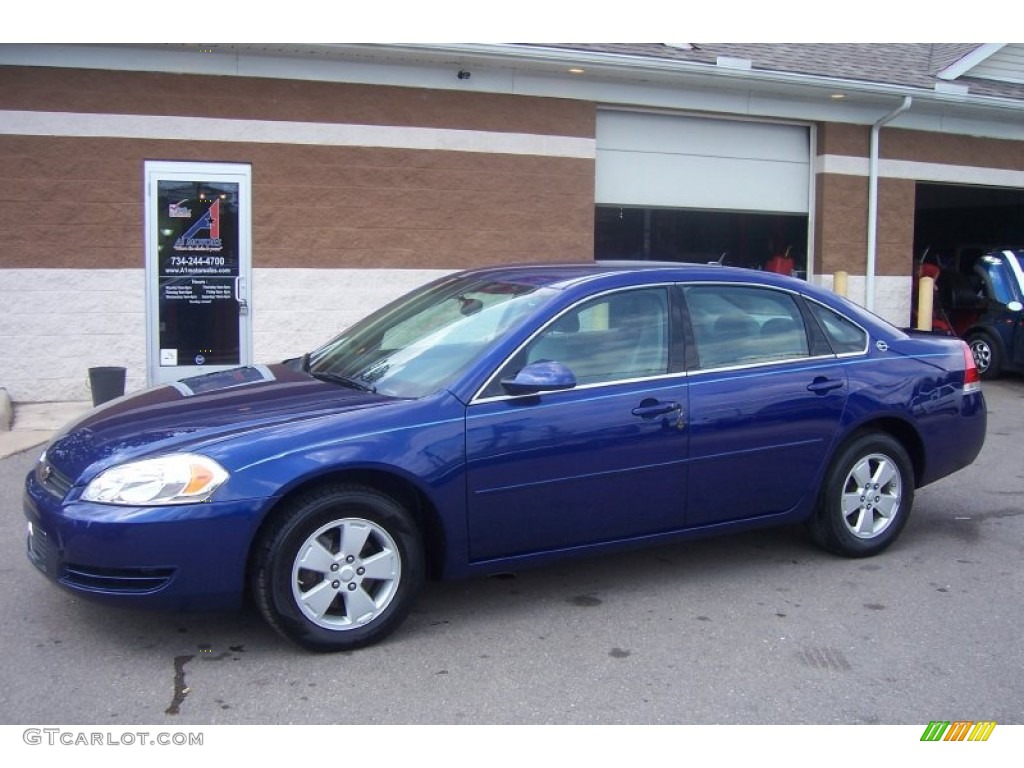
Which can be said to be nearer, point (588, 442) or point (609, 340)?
point (588, 442)

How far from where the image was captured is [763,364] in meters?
5.22

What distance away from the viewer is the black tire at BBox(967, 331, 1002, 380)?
12.9 meters

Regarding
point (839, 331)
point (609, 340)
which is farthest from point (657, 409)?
point (839, 331)

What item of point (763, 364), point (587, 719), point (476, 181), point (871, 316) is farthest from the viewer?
point (476, 181)

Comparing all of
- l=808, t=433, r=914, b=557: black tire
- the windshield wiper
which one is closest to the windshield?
the windshield wiper

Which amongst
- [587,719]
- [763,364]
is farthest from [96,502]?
[763,364]

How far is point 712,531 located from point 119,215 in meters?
7.15

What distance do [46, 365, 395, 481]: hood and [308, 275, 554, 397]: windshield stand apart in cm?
16

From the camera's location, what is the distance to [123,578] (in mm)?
3980

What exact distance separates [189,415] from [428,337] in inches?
47.1

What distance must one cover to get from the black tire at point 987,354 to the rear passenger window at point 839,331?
841cm

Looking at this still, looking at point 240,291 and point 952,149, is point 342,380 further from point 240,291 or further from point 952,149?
point 952,149

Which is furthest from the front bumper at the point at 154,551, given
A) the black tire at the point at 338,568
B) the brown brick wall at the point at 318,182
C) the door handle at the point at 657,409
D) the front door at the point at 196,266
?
the brown brick wall at the point at 318,182

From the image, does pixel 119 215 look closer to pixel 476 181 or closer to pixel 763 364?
pixel 476 181
